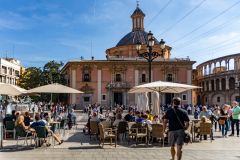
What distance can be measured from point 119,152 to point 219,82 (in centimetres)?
6196

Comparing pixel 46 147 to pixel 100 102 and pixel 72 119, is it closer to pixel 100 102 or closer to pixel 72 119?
pixel 72 119

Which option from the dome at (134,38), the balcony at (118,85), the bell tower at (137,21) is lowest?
the balcony at (118,85)

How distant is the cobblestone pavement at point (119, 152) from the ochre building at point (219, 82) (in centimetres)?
5500

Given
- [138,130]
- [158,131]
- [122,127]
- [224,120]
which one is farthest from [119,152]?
[224,120]

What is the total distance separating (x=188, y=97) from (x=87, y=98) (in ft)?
49.7

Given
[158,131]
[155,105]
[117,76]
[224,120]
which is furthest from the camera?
[117,76]

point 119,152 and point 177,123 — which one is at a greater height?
point 177,123

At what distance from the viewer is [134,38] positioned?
58094 mm

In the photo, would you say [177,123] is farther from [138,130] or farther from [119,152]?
[138,130]

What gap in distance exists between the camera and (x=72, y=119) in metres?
19.6

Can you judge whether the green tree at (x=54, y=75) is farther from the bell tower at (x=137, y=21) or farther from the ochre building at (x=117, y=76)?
the bell tower at (x=137, y=21)

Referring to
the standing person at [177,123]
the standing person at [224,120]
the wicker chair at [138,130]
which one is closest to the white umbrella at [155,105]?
the standing person at [224,120]

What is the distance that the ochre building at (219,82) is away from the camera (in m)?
65.8

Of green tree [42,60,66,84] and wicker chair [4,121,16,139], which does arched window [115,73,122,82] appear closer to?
green tree [42,60,66,84]
